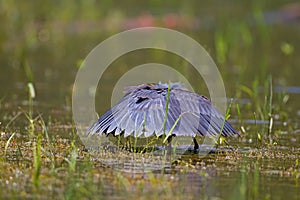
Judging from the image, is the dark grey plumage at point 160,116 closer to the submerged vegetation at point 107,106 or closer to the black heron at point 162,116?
the black heron at point 162,116

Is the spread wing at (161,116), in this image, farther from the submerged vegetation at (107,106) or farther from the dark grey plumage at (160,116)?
the submerged vegetation at (107,106)

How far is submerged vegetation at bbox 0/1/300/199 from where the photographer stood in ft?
16.3

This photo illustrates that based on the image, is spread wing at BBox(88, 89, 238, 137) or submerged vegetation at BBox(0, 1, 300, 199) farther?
spread wing at BBox(88, 89, 238, 137)

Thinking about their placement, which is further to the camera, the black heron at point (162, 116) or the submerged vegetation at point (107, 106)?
the black heron at point (162, 116)

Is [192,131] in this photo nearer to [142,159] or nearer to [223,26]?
[142,159]

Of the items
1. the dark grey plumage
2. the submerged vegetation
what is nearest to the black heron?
the dark grey plumage

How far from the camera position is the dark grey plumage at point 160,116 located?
19.5 ft

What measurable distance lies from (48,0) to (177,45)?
426 cm

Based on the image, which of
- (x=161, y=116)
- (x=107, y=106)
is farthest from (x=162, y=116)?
(x=107, y=106)

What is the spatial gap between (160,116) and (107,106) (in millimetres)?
2669

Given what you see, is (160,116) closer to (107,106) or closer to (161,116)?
(161,116)

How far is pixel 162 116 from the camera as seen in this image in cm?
602

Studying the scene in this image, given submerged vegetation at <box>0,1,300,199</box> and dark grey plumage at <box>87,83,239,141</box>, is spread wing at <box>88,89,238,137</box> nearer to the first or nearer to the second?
dark grey plumage at <box>87,83,239,141</box>

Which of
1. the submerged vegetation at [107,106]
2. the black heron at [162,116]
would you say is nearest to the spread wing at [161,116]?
the black heron at [162,116]
